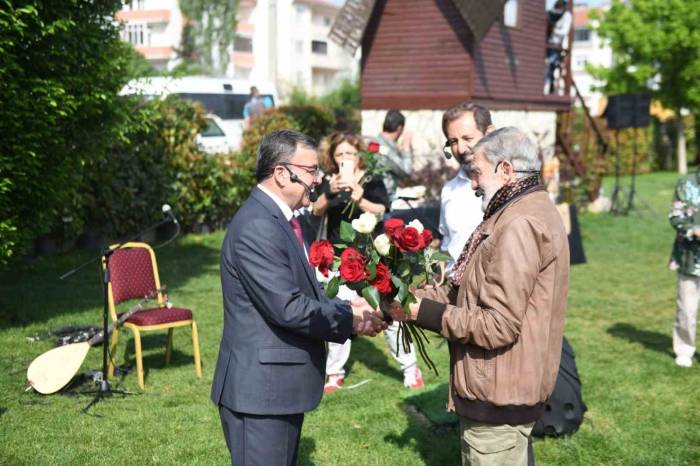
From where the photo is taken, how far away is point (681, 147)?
40156 mm

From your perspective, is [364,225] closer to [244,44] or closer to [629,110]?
[629,110]

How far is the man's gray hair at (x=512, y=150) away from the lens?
377 centimetres

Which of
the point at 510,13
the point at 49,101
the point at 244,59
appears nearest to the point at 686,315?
the point at 49,101

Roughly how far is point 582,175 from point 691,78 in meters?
21.4

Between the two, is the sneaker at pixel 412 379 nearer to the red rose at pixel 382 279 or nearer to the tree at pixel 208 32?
the red rose at pixel 382 279

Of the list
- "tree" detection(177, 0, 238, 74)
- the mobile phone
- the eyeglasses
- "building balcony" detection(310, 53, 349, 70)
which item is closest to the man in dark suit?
the eyeglasses

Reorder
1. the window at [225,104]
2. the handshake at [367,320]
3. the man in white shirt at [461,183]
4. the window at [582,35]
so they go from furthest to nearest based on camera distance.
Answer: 1. the window at [582,35]
2. the window at [225,104]
3. the man in white shirt at [461,183]
4. the handshake at [367,320]

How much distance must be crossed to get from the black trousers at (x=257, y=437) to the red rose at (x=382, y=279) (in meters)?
0.74

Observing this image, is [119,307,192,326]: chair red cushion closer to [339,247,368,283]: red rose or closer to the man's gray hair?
[339,247,368,283]: red rose

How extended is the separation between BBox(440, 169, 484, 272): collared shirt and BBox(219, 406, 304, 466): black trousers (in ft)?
6.72

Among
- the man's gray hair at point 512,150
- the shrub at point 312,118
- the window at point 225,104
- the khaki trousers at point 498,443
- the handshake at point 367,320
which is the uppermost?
the window at point 225,104

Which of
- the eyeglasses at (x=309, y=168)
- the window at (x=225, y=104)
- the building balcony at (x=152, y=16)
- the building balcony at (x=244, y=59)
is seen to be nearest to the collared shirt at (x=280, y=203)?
the eyeglasses at (x=309, y=168)

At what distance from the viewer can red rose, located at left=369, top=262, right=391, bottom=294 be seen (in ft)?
12.1

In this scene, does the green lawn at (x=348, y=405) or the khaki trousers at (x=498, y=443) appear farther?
the green lawn at (x=348, y=405)
